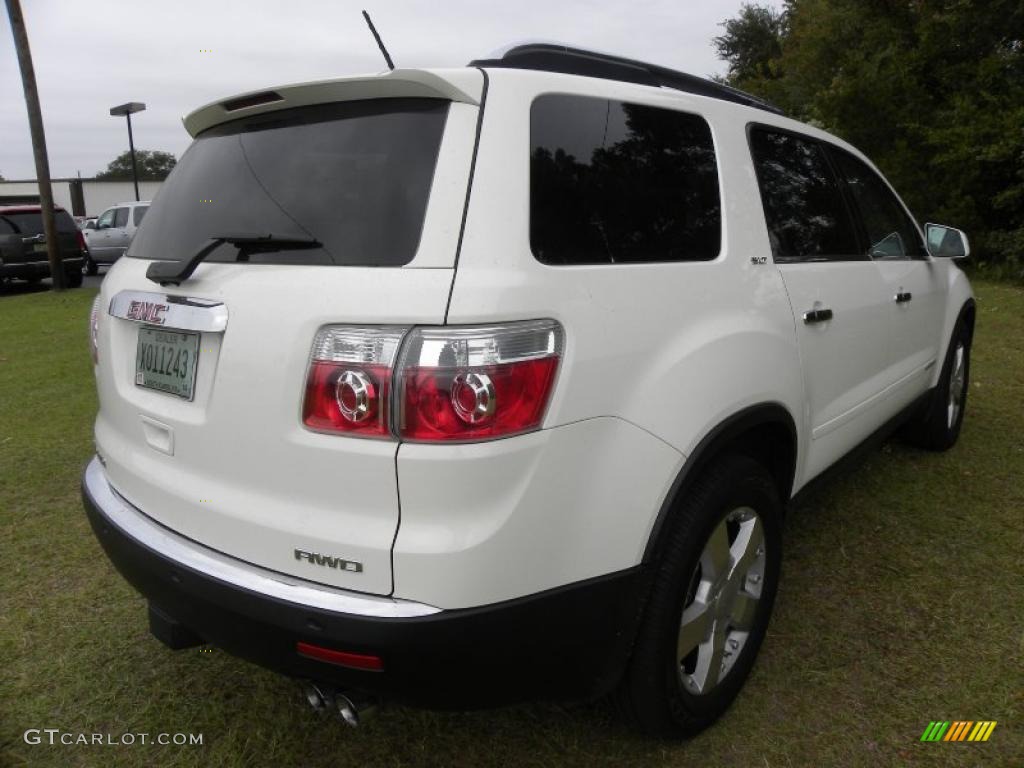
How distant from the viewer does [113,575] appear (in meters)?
3.11

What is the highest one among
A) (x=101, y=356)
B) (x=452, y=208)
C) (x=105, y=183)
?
(x=452, y=208)

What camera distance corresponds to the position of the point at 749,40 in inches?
1167

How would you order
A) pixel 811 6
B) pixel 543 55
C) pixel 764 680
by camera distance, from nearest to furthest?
1. pixel 543 55
2. pixel 764 680
3. pixel 811 6

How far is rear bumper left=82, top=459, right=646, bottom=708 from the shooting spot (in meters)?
1.54

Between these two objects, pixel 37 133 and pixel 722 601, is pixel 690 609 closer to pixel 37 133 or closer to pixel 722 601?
pixel 722 601

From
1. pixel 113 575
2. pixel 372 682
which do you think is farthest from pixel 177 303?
pixel 113 575

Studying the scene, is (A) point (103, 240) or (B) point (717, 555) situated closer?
(B) point (717, 555)

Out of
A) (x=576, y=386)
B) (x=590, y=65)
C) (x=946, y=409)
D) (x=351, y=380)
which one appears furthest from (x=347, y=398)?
(x=946, y=409)

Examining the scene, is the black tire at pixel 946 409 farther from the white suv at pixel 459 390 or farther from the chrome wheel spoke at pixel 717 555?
the chrome wheel spoke at pixel 717 555

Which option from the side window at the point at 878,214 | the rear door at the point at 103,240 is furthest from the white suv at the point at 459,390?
the rear door at the point at 103,240

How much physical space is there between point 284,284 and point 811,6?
20.3m

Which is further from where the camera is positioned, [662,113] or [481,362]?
[662,113]

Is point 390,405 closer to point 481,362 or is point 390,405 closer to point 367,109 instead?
point 481,362

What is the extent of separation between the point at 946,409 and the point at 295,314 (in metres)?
3.93
